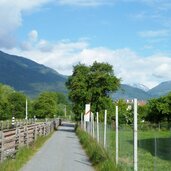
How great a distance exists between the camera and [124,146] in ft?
64.1

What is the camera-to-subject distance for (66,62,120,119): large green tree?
213 feet

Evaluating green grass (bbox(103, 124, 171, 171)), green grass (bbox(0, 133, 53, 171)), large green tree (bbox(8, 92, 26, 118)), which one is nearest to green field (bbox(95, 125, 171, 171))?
green grass (bbox(103, 124, 171, 171))

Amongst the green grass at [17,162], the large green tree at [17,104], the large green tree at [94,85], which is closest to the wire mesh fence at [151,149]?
→ the green grass at [17,162]

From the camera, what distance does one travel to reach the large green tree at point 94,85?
65000 millimetres

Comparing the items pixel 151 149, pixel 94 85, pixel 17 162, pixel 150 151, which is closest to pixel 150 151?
pixel 150 151

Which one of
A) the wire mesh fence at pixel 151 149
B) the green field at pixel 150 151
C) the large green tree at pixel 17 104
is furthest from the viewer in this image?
the large green tree at pixel 17 104

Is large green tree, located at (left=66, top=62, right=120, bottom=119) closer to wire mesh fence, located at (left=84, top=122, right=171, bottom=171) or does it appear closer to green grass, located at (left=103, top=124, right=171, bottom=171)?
wire mesh fence, located at (left=84, top=122, right=171, bottom=171)

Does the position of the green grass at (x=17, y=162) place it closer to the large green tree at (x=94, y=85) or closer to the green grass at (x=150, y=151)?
the green grass at (x=150, y=151)

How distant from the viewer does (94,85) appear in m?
65.8

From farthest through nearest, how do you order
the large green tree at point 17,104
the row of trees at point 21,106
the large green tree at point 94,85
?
the large green tree at point 17,104 → the row of trees at point 21,106 → the large green tree at point 94,85

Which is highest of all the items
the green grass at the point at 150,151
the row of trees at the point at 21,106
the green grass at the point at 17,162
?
the row of trees at the point at 21,106

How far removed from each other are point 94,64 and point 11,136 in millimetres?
45693

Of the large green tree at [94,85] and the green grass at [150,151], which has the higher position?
the large green tree at [94,85]

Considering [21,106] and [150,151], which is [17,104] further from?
[150,151]
